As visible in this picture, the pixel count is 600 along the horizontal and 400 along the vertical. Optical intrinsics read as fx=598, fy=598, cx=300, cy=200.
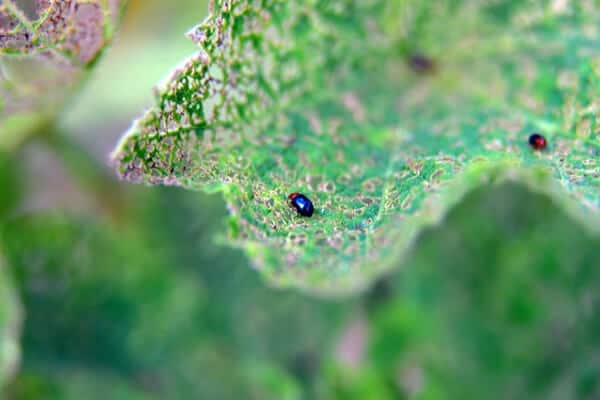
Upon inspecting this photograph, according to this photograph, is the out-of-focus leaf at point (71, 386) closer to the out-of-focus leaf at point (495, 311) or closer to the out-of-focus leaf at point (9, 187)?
the out-of-focus leaf at point (9, 187)

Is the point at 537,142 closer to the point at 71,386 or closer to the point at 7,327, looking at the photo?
the point at 7,327

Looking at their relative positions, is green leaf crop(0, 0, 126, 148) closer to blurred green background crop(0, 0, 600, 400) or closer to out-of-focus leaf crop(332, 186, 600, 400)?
blurred green background crop(0, 0, 600, 400)

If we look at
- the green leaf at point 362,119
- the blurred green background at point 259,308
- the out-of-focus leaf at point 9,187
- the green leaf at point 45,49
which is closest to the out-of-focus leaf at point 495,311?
the blurred green background at point 259,308

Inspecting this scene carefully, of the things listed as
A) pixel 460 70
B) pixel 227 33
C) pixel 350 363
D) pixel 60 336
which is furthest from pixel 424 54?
pixel 60 336

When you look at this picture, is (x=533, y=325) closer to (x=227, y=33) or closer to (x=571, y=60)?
(x=571, y=60)

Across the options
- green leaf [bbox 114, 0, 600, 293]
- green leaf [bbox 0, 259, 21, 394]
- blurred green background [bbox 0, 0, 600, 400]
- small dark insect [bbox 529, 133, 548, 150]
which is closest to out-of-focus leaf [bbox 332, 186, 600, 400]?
blurred green background [bbox 0, 0, 600, 400]

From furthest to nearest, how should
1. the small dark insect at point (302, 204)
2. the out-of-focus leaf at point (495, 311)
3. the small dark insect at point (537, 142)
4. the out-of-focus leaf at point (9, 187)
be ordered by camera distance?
the out-of-focus leaf at point (9, 187) < the out-of-focus leaf at point (495, 311) < the small dark insect at point (537, 142) < the small dark insect at point (302, 204)
